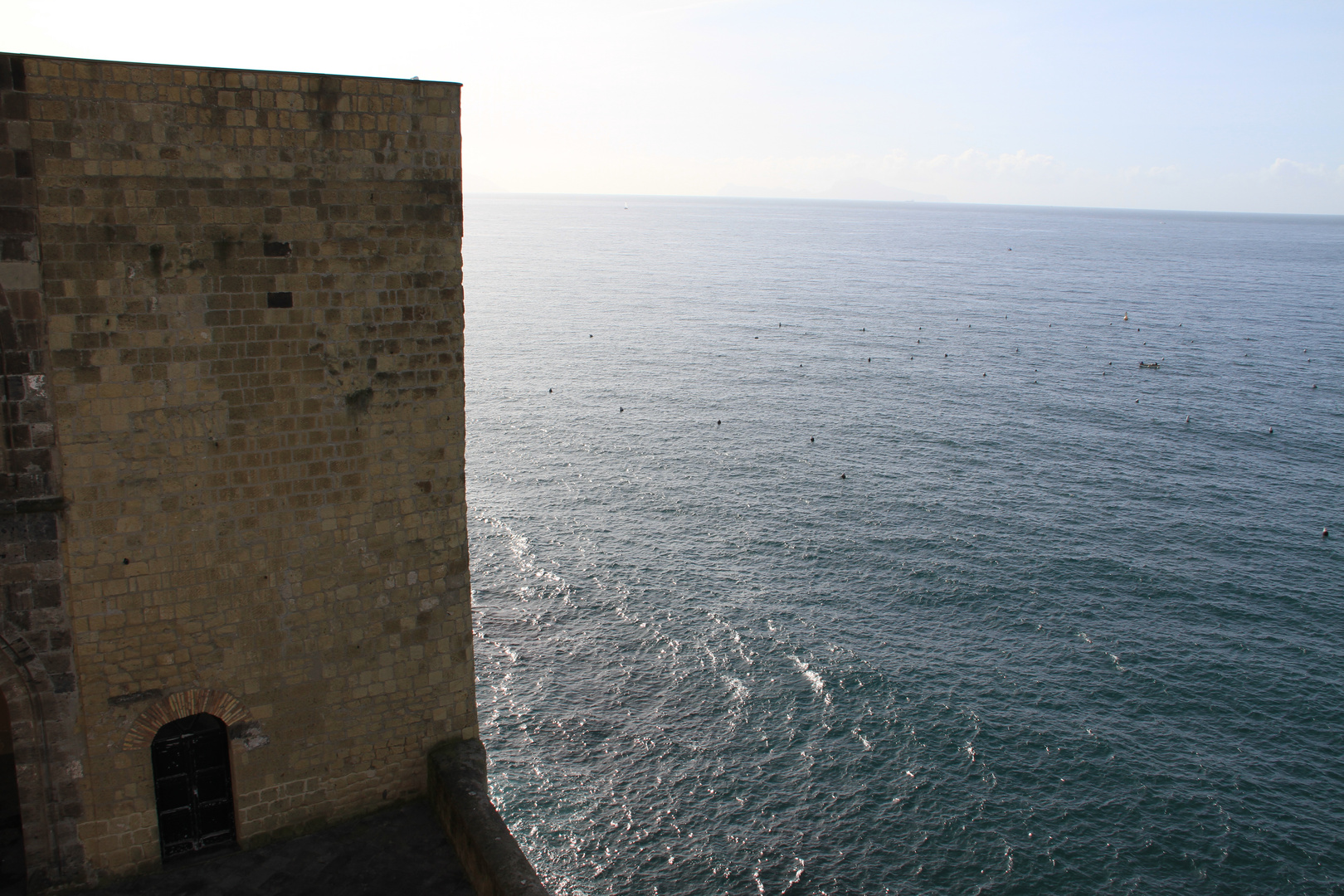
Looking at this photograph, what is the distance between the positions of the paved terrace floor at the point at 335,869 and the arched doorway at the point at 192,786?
287mm

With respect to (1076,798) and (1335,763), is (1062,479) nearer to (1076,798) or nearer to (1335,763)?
(1335,763)

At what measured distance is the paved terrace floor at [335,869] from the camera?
11.8 m

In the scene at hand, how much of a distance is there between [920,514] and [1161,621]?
13.2 m

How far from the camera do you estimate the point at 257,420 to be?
11.7 meters

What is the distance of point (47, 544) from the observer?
424 inches

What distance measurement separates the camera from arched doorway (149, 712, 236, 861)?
1193 cm

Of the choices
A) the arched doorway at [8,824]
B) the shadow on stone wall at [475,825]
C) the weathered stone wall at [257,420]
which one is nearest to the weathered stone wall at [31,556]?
the weathered stone wall at [257,420]

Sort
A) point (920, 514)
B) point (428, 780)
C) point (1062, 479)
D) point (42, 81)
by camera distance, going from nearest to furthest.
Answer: point (42, 81)
point (428, 780)
point (920, 514)
point (1062, 479)

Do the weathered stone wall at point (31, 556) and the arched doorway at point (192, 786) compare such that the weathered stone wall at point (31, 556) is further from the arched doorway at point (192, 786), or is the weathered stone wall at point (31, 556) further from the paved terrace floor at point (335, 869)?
the paved terrace floor at point (335, 869)

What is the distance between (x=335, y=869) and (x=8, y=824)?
15.2 feet

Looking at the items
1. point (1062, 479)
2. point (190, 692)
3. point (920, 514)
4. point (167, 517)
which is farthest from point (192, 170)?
point (1062, 479)

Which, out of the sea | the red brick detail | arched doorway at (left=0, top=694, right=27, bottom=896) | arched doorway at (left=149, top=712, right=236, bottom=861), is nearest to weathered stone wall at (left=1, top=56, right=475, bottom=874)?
the red brick detail

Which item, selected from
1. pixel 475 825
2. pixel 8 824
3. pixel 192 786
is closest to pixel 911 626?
pixel 475 825

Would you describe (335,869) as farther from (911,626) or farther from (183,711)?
(911,626)
